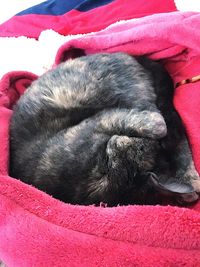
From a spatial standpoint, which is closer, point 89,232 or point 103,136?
point 89,232

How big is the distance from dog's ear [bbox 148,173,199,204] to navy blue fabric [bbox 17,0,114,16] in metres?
1.14

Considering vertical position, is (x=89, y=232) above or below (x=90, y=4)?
below

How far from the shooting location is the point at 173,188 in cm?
85

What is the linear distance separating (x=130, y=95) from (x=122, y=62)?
0.13 m

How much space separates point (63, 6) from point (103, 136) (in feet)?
3.34

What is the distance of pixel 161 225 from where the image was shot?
2.39 ft

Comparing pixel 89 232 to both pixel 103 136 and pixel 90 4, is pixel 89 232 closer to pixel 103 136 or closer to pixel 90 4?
pixel 103 136

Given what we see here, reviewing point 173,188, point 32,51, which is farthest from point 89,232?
point 32,51

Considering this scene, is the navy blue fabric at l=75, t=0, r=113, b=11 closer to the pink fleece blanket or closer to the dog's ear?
the pink fleece blanket

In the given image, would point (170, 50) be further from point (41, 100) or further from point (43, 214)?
point (43, 214)

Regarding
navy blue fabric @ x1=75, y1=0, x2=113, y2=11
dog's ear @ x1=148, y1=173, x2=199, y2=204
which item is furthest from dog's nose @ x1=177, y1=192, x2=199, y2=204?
navy blue fabric @ x1=75, y1=0, x2=113, y2=11

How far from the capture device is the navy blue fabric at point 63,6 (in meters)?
1.78

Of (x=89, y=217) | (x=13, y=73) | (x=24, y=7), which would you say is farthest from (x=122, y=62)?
(x=24, y=7)

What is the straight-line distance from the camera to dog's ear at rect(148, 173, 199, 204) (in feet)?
2.77
